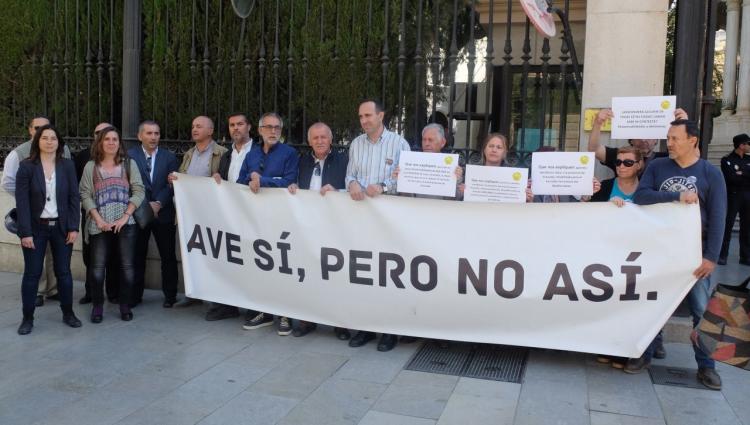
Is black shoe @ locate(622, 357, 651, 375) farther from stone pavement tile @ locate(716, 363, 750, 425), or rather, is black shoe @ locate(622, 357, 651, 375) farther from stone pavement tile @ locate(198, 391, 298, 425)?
stone pavement tile @ locate(198, 391, 298, 425)

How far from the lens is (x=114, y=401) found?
400 centimetres

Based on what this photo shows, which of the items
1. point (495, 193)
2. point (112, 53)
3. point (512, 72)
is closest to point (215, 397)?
point (495, 193)

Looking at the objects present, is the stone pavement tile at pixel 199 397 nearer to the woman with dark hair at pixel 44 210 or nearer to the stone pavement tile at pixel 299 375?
the stone pavement tile at pixel 299 375

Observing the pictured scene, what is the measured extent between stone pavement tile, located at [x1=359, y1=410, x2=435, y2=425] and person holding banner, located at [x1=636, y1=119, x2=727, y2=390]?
202 centimetres

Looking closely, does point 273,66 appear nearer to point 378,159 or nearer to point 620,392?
point 378,159

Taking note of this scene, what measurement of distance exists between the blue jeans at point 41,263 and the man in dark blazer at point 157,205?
73cm

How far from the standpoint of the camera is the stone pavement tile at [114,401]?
3739 mm

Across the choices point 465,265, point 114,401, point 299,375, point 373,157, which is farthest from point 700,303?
point 114,401

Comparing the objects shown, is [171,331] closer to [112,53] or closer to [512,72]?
[112,53]

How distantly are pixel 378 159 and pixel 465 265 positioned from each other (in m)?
1.17

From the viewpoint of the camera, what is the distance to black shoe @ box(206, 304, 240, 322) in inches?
231

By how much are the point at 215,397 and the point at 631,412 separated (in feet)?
8.48

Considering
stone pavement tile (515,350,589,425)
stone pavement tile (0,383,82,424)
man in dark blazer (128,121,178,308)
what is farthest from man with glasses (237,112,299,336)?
stone pavement tile (515,350,589,425)

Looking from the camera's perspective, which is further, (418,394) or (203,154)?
(203,154)
